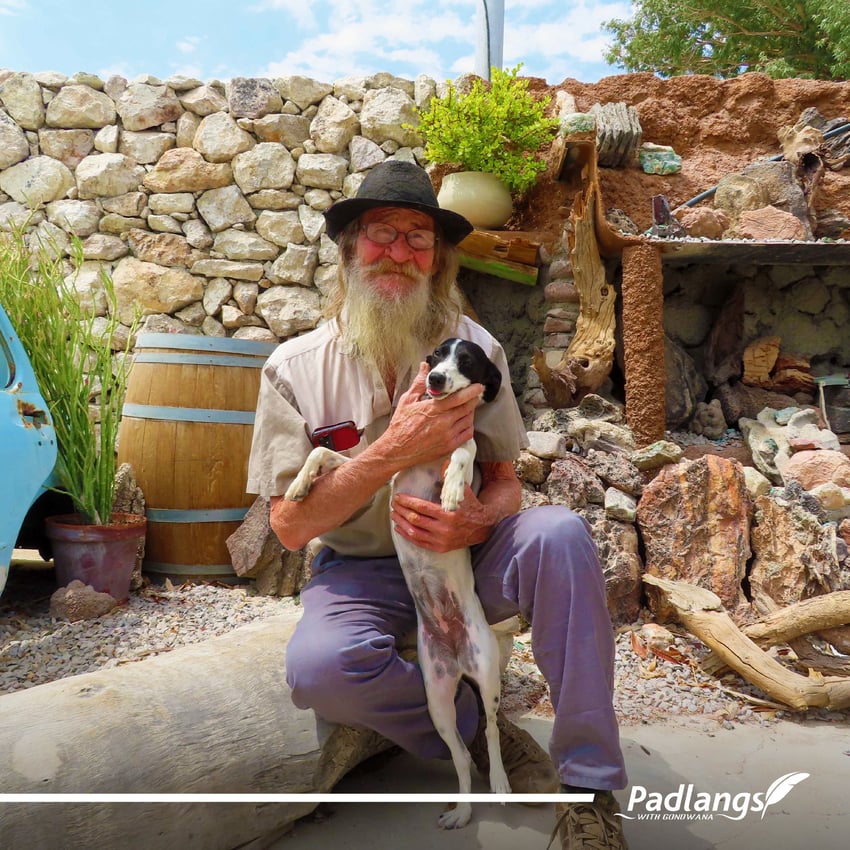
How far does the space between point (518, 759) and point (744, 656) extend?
3.76 feet

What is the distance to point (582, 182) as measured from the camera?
15.6 ft

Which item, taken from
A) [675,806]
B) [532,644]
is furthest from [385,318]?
[675,806]

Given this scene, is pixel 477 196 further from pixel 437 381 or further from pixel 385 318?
pixel 437 381

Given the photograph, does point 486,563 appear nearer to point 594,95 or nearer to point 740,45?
point 594,95

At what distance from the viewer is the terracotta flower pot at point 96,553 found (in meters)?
3.24

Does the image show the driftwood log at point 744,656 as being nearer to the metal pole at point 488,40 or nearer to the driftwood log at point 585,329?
the driftwood log at point 585,329

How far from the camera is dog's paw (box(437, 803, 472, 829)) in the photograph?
1.81m

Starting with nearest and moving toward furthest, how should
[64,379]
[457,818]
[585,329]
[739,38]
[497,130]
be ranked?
1. [457,818]
2. [64,379]
3. [585,329]
4. [497,130]
5. [739,38]

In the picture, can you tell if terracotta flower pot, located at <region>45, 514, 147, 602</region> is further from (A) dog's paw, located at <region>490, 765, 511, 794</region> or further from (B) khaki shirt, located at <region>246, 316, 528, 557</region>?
(A) dog's paw, located at <region>490, 765, 511, 794</region>

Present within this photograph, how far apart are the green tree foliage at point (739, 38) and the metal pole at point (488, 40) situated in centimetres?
502

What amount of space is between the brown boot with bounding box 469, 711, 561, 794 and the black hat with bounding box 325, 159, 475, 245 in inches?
60.4

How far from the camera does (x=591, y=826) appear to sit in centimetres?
159

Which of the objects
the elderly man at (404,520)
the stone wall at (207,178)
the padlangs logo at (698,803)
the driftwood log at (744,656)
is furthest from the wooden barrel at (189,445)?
the padlangs logo at (698,803)

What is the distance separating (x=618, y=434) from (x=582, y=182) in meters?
1.87
